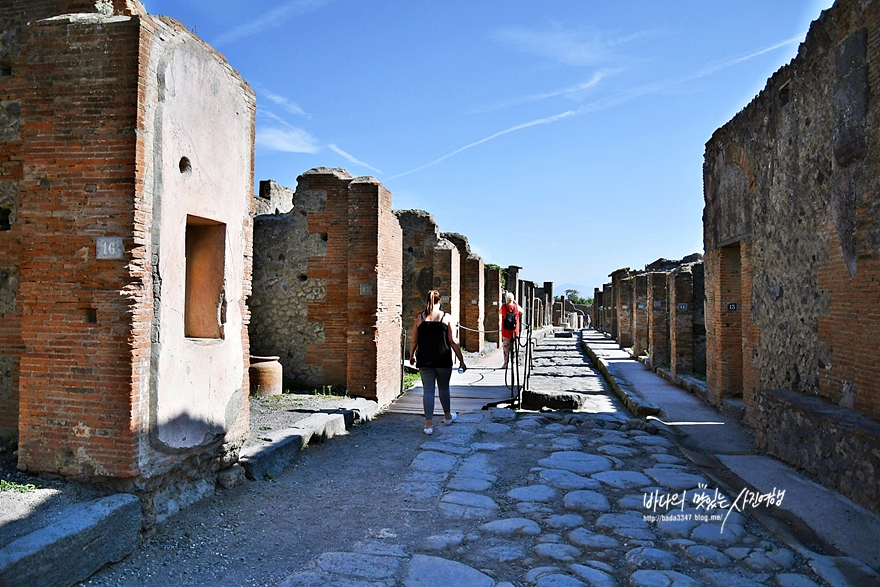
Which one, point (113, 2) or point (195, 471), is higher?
point (113, 2)

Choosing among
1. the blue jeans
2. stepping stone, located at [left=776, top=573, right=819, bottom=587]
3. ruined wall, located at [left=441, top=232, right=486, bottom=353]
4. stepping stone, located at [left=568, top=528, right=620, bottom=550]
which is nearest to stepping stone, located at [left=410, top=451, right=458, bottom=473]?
the blue jeans

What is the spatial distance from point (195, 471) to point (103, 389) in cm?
115

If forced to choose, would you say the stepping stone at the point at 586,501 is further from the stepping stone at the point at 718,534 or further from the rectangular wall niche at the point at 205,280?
the rectangular wall niche at the point at 205,280

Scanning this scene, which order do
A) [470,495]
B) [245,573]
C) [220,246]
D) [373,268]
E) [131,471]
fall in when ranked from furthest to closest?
[373,268] < [220,246] < [470,495] < [131,471] < [245,573]

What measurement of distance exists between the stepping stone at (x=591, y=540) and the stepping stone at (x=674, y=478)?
129cm

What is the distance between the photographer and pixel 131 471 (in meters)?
4.27

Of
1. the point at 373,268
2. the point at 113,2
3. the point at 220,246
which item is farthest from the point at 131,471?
the point at 373,268

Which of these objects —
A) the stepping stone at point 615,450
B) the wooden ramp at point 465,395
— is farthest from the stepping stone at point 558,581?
the wooden ramp at point 465,395

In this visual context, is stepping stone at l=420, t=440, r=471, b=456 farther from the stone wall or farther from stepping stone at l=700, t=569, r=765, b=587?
stepping stone at l=700, t=569, r=765, b=587

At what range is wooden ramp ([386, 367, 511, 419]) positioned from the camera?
9.41 meters

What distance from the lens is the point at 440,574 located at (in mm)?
3701

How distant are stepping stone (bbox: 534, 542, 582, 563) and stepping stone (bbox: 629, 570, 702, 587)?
1.45ft

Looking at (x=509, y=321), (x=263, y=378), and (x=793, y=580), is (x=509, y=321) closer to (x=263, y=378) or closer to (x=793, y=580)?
(x=263, y=378)

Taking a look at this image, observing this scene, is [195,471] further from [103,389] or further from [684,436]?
[684,436]
